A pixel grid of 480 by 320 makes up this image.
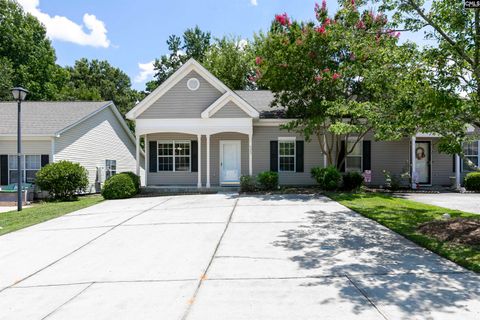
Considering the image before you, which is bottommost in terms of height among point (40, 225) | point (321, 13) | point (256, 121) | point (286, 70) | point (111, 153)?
point (40, 225)

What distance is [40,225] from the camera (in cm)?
973

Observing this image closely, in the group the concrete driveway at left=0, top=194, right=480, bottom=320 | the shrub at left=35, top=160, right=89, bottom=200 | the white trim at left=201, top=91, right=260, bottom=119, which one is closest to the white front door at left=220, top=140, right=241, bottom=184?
the white trim at left=201, top=91, right=260, bottom=119

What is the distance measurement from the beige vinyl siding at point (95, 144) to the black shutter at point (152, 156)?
13.8ft

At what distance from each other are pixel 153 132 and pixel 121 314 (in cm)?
1287

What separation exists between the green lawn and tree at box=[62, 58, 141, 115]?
3914 centimetres

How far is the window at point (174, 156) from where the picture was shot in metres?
17.3

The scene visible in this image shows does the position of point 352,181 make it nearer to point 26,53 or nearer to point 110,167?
point 110,167

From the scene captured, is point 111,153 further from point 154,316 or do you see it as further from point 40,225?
point 154,316

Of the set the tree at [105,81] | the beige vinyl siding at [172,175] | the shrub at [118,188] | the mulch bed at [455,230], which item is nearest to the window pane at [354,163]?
the beige vinyl siding at [172,175]

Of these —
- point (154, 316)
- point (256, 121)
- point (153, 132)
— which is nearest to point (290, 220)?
point (154, 316)

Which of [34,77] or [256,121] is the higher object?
[34,77]

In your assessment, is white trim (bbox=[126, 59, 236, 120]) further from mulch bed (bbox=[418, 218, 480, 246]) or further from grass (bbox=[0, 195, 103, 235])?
mulch bed (bbox=[418, 218, 480, 246])

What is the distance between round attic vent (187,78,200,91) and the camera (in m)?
16.3

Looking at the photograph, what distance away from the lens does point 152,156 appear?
1736cm
